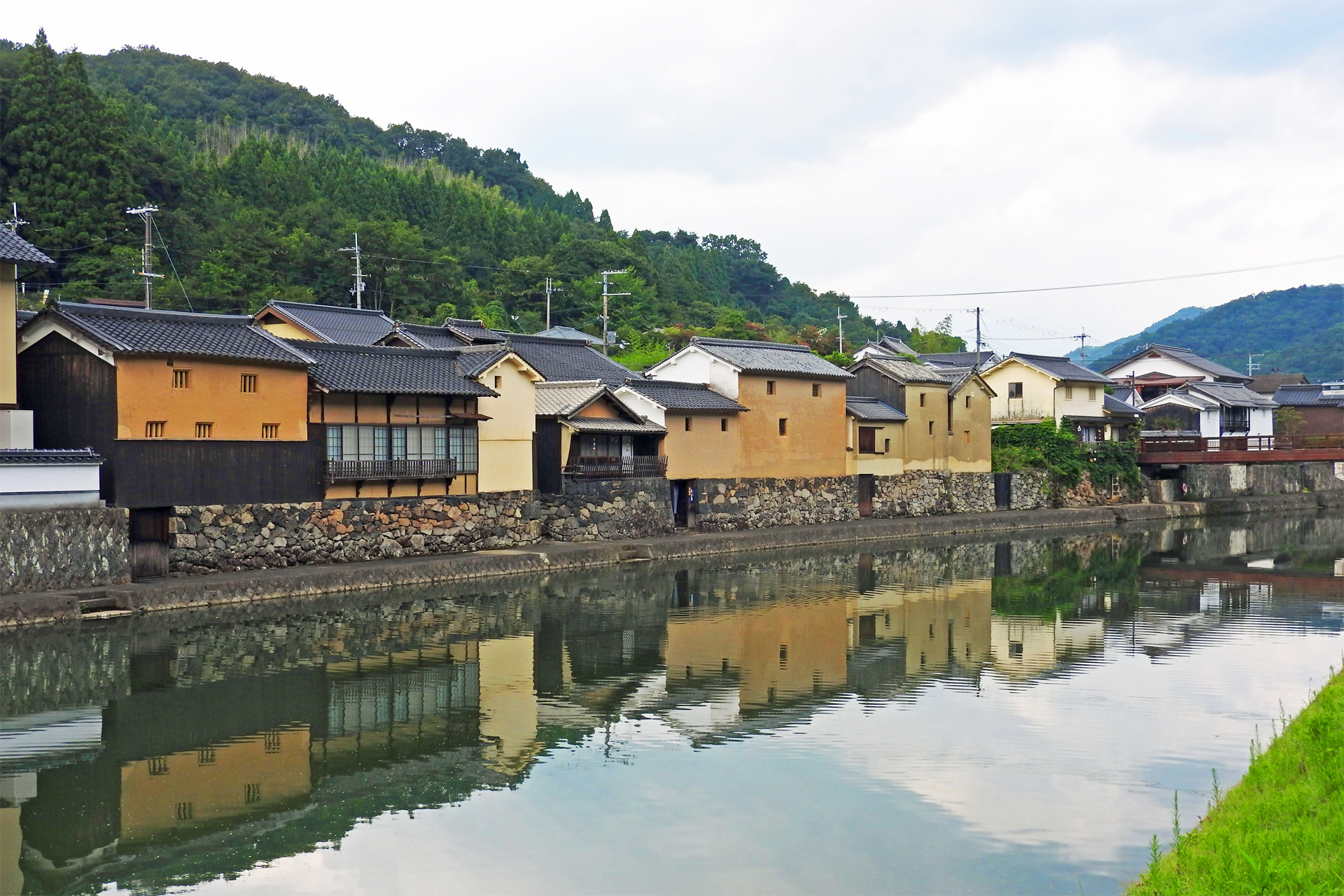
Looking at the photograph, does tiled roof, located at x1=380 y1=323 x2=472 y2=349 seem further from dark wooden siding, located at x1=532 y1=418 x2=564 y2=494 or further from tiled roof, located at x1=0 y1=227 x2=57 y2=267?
tiled roof, located at x1=0 y1=227 x2=57 y2=267

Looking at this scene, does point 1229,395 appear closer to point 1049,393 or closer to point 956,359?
point 956,359

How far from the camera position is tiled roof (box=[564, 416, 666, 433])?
1198 inches

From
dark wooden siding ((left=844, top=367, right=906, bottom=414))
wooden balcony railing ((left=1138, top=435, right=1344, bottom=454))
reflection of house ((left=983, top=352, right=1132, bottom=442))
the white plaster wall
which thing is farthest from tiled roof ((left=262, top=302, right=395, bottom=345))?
wooden balcony railing ((left=1138, top=435, right=1344, bottom=454))

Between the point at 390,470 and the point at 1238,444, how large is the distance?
36587mm

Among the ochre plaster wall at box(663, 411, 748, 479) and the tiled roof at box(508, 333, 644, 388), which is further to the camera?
the tiled roof at box(508, 333, 644, 388)

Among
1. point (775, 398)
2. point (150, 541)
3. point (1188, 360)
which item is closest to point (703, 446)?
point (775, 398)

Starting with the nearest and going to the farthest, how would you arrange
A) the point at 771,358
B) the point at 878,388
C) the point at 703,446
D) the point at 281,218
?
the point at 703,446 < the point at 771,358 < the point at 878,388 < the point at 281,218

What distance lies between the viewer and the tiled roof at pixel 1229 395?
186ft

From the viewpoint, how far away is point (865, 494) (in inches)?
1603

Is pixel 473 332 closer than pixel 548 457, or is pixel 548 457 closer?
pixel 548 457

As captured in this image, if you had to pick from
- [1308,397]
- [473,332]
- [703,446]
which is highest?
[473,332]

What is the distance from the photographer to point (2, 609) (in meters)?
18.4

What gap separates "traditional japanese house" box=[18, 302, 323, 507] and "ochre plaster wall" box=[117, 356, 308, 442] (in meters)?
0.02

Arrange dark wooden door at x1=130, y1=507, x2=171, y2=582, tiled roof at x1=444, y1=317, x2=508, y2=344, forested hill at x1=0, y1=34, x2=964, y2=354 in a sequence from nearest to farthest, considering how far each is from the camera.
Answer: dark wooden door at x1=130, y1=507, x2=171, y2=582
tiled roof at x1=444, y1=317, x2=508, y2=344
forested hill at x1=0, y1=34, x2=964, y2=354
